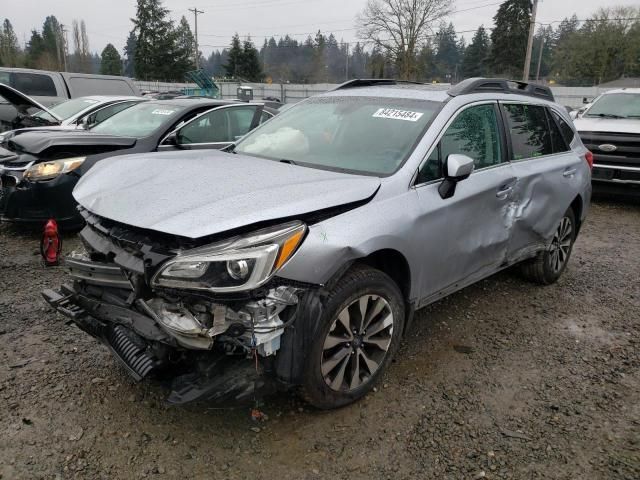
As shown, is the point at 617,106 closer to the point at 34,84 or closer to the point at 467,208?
the point at 467,208

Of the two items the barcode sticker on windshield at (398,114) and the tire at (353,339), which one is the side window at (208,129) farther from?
the tire at (353,339)

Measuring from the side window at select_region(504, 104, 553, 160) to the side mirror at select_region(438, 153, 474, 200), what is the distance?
104 cm

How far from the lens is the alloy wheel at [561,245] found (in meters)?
4.68

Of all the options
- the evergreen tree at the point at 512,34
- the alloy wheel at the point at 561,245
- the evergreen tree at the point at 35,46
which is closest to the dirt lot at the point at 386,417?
the alloy wheel at the point at 561,245

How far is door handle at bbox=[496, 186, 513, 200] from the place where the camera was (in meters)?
3.60

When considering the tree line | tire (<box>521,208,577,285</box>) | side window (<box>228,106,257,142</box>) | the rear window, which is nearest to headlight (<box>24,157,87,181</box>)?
side window (<box>228,106,257,142</box>)

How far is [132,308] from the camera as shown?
8.00 feet

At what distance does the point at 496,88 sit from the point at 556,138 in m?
1.01

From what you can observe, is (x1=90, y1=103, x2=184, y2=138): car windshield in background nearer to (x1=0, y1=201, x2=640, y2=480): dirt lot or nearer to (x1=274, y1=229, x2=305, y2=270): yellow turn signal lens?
(x1=0, y1=201, x2=640, y2=480): dirt lot

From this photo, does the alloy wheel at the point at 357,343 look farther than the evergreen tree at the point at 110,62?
No

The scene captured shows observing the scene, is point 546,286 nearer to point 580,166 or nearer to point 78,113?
point 580,166

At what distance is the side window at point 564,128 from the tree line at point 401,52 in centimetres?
3312

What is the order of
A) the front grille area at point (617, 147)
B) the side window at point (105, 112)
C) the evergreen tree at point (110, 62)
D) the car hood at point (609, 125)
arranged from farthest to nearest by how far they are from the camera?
the evergreen tree at point (110, 62), the side window at point (105, 112), the car hood at point (609, 125), the front grille area at point (617, 147)

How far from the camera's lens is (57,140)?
5.18 meters
